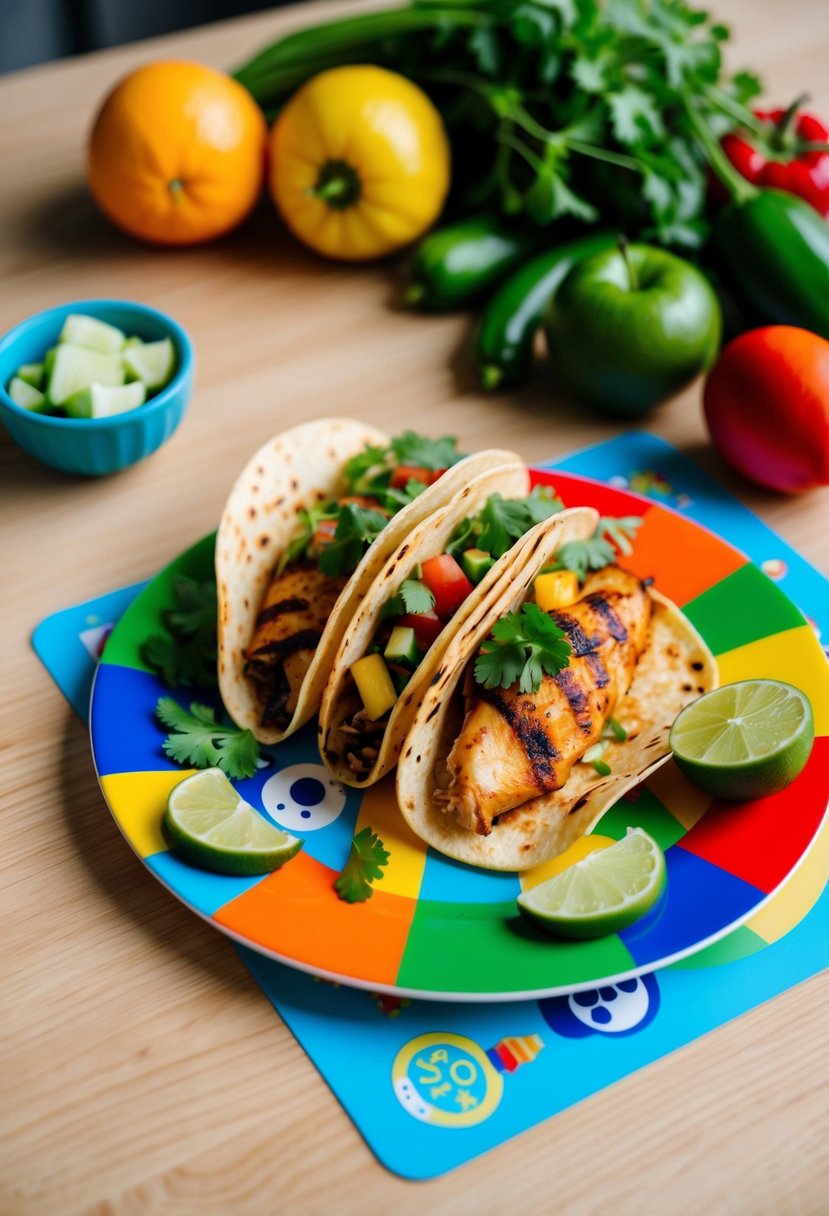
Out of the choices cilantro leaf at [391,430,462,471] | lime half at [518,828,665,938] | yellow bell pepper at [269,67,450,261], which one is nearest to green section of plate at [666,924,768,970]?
lime half at [518,828,665,938]

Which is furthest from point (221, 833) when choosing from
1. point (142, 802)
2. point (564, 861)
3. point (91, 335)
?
point (91, 335)

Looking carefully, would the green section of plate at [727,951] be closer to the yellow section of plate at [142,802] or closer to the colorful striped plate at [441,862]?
the colorful striped plate at [441,862]

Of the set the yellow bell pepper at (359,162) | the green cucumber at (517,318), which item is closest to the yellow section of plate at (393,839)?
the green cucumber at (517,318)

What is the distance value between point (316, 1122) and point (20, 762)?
2.52 feet

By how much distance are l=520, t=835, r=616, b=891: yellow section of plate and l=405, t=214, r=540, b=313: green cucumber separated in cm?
153

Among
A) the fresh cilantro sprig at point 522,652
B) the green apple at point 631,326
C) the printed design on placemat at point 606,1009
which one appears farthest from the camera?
the green apple at point 631,326

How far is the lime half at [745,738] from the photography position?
1535 millimetres

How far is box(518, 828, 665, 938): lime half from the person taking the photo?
55.4 inches

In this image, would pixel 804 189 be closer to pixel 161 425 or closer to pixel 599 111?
pixel 599 111

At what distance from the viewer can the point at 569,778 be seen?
1.70 m

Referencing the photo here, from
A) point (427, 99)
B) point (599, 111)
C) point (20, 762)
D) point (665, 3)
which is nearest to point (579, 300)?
point (599, 111)

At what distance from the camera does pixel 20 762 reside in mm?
1810

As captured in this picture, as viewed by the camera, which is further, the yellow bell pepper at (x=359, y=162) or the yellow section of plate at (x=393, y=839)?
the yellow bell pepper at (x=359, y=162)

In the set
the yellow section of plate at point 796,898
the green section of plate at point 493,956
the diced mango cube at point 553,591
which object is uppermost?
the diced mango cube at point 553,591
